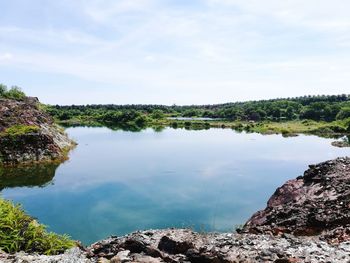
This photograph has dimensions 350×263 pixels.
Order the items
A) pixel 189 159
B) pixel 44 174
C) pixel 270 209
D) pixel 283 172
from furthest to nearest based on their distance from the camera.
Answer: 1. pixel 189 159
2. pixel 283 172
3. pixel 44 174
4. pixel 270 209

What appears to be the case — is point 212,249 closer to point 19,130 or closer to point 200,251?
point 200,251

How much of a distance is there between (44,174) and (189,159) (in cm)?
2717

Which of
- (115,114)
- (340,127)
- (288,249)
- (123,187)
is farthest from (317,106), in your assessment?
(288,249)

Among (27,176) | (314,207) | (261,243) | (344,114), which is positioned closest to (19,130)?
(27,176)

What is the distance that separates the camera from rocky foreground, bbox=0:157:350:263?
A: 13086 mm

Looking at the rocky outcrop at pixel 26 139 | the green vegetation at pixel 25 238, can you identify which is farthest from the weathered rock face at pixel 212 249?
the rocky outcrop at pixel 26 139

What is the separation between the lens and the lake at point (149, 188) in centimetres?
3219

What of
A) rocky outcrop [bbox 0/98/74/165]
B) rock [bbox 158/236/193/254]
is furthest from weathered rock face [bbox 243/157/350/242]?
rocky outcrop [bbox 0/98/74/165]

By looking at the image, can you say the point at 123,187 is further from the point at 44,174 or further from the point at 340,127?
the point at 340,127

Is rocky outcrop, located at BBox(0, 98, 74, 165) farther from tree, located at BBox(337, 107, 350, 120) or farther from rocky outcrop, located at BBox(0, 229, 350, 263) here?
tree, located at BBox(337, 107, 350, 120)

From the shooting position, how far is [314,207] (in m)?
20.6

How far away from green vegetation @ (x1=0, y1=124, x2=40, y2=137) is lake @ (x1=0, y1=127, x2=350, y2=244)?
6.94 metres

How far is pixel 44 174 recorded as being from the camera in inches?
2016

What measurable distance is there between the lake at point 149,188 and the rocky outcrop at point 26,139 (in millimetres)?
3093
